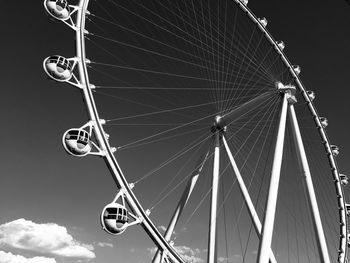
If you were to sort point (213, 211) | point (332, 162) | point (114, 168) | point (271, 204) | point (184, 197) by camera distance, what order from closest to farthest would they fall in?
point (114, 168) → point (271, 204) → point (213, 211) → point (184, 197) → point (332, 162)

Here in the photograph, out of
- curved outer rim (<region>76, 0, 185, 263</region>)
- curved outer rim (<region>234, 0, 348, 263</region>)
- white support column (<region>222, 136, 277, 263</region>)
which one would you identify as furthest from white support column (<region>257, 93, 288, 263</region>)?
curved outer rim (<region>234, 0, 348, 263</region>)

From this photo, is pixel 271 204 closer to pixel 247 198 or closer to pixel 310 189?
pixel 310 189

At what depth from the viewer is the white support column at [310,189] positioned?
52.1 ft

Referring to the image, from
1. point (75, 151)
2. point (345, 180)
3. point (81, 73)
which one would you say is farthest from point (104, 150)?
point (345, 180)

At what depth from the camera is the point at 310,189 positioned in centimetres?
1680

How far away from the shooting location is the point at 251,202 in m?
18.5

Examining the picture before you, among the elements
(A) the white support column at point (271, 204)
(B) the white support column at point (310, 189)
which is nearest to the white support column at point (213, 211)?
(A) the white support column at point (271, 204)

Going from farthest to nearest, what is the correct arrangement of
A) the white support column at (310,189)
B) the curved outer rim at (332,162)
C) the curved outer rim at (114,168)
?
the curved outer rim at (332,162) < the white support column at (310,189) < the curved outer rim at (114,168)

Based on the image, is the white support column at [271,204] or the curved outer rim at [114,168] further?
the white support column at [271,204]

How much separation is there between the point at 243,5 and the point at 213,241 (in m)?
13.2

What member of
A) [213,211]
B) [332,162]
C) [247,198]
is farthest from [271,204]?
[332,162]

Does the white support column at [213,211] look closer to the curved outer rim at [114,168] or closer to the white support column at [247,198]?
the white support column at [247,198]

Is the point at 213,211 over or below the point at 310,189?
below

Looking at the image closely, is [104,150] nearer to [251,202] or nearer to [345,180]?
[251,202]
